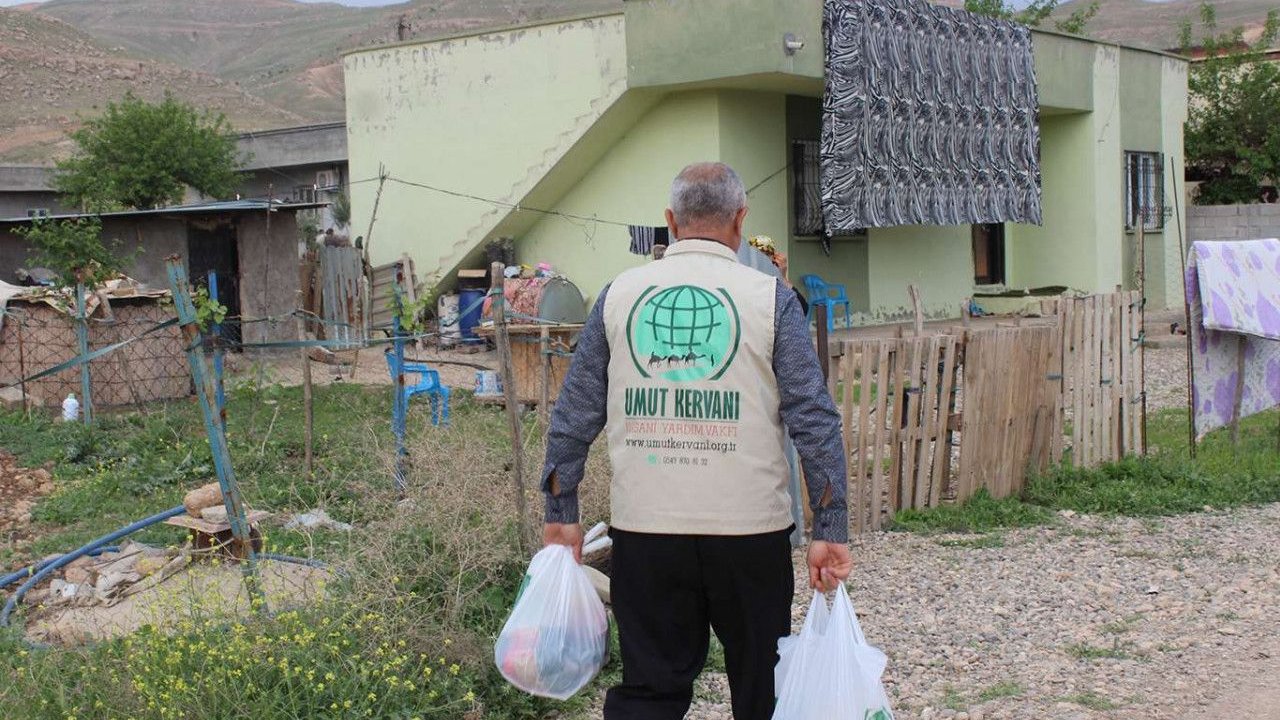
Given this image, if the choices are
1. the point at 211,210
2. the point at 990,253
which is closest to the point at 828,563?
the point at 211,210

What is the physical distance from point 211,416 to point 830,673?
8.94 ft

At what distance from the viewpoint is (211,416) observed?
16.9 ft

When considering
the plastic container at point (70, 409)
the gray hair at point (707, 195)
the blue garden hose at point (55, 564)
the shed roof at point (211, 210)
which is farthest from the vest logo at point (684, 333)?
the shed roof at point (211, 210)

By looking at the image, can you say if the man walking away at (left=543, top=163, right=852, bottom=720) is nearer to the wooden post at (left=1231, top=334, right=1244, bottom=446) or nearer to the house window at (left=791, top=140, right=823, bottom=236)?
the wooden post at (left=1231, top=334, right=1244, bottom=446)

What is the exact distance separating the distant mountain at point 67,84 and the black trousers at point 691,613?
47.4m

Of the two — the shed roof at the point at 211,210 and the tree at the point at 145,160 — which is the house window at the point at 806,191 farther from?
the tree at the point at 145,160

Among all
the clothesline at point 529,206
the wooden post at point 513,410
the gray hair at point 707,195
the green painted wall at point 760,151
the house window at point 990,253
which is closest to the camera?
the gray hair at point 707,195

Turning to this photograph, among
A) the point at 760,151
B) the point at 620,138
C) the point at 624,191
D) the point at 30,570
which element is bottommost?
the point at 30,570

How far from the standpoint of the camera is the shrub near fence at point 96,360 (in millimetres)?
13164

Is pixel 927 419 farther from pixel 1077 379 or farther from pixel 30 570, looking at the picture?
pixel 30 570

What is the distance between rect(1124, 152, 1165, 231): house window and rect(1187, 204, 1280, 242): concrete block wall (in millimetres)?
1171

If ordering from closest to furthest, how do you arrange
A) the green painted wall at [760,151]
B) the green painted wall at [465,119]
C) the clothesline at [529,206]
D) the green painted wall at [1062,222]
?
the green painted wall at [760,151]
the green painted wall at [465,119]
the clothesline at [529,206]
the green painted wall at [1062,222]

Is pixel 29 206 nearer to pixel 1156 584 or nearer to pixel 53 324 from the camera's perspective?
pixel 53 324

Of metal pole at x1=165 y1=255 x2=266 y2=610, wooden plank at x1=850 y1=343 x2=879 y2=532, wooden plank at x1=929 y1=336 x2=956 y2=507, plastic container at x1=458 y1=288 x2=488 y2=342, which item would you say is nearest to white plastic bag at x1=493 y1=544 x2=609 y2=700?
metal pole at x1=165 y1=255 x2=266 y2=610
